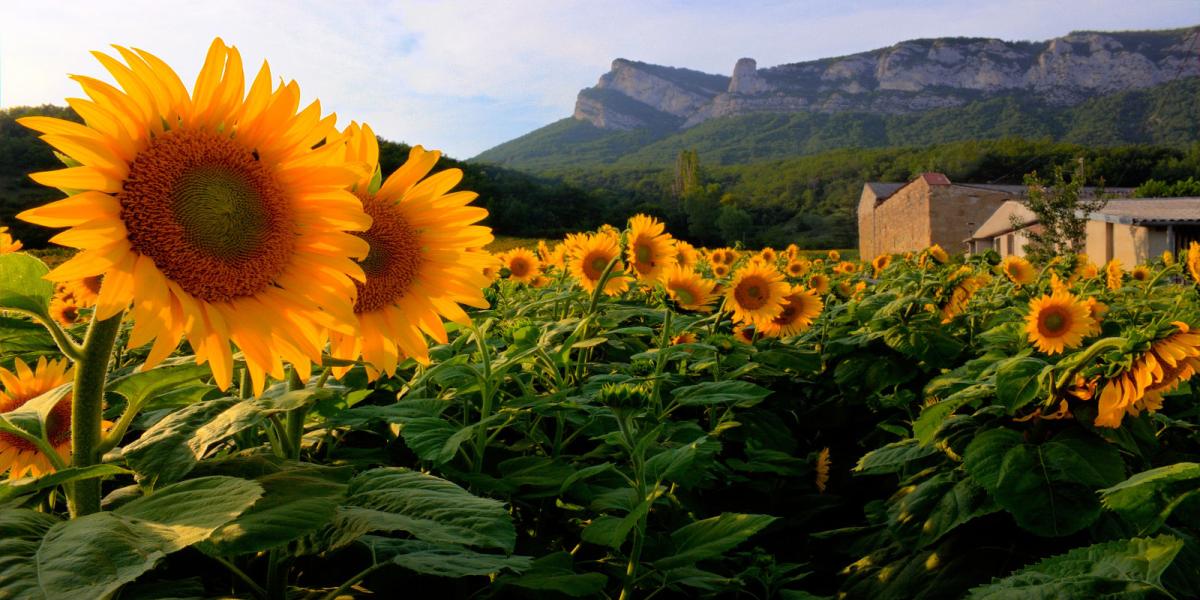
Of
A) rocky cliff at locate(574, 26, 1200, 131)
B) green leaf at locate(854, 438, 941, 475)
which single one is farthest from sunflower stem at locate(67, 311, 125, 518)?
rocky cliff at locate(574, 26, 1200, 131)

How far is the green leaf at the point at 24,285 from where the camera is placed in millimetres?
964

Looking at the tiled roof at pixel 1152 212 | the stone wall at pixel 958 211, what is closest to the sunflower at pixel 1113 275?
the tiled roof at pixel 1152 212

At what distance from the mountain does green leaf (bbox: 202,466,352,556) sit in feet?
380

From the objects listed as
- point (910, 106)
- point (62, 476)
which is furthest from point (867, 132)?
point (62, 476)

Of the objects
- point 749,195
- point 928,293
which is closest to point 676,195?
point 749,195

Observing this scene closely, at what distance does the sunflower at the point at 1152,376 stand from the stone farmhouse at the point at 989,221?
22.7 m

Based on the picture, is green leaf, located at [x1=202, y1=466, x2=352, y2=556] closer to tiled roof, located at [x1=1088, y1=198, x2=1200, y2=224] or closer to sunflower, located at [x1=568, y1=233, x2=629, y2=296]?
sunflower, located at [x1=568, y1=233, x2=629, y2=296]

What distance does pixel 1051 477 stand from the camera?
201 cm

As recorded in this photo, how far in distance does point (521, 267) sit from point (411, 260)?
11.9 ft

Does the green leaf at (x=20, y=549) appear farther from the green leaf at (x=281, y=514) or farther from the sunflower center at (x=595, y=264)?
the sunflower center at (x=595, y=264)

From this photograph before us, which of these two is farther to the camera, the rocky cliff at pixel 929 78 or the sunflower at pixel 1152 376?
the rocky cliff at pixel 929 78

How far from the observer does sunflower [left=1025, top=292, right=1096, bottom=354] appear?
3078mm

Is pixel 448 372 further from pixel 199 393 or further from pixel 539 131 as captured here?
pixel 539 131

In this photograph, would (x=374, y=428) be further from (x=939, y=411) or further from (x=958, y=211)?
(x=958, y=211)
